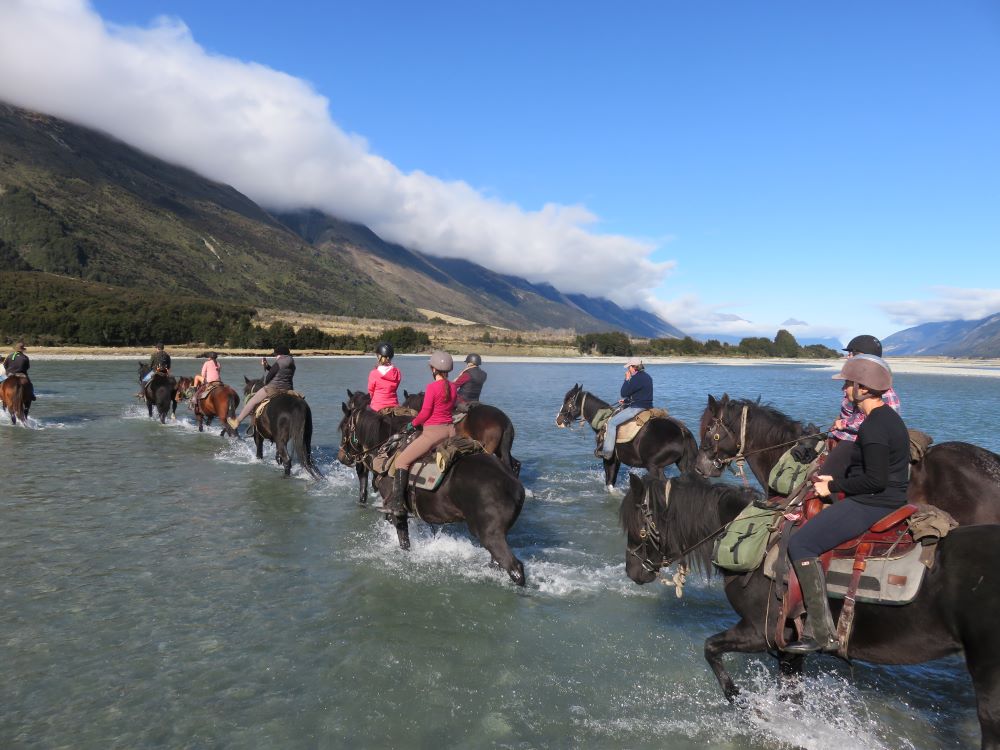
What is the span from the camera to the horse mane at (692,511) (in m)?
5.38

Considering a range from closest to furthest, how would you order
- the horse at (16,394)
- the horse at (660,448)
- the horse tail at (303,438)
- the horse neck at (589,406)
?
the horse at (660,448) → the horse tail at (303,438) → the horse neck at (589,406) → the horse at (16,394)

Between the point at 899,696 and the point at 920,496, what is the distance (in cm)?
237

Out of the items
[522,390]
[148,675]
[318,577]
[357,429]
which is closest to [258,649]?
[148,675]

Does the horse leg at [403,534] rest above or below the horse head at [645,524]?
below

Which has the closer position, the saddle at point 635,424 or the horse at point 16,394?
the saddle at point 635,424

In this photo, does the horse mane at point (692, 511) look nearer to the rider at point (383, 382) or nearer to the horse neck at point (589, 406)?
the rider at point (383, 382)

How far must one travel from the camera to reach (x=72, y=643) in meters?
5.96

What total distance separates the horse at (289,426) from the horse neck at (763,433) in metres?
8.86

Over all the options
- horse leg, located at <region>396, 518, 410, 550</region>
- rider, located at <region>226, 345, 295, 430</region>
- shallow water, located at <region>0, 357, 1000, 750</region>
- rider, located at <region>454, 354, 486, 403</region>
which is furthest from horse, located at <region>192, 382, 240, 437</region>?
horse leg, located at <region>396, 518, 410, 550</region>

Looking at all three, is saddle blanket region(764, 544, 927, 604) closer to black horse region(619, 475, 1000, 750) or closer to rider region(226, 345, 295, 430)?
black horse region(619, 475, 1000, 750)

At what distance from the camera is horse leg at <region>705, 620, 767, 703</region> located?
4.75 meters

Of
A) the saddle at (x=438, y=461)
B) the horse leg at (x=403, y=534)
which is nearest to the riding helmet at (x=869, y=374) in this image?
the saddle at (x=438, y=461)

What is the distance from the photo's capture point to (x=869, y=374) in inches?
168

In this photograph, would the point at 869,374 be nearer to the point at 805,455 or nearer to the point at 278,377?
the point at 805,455
